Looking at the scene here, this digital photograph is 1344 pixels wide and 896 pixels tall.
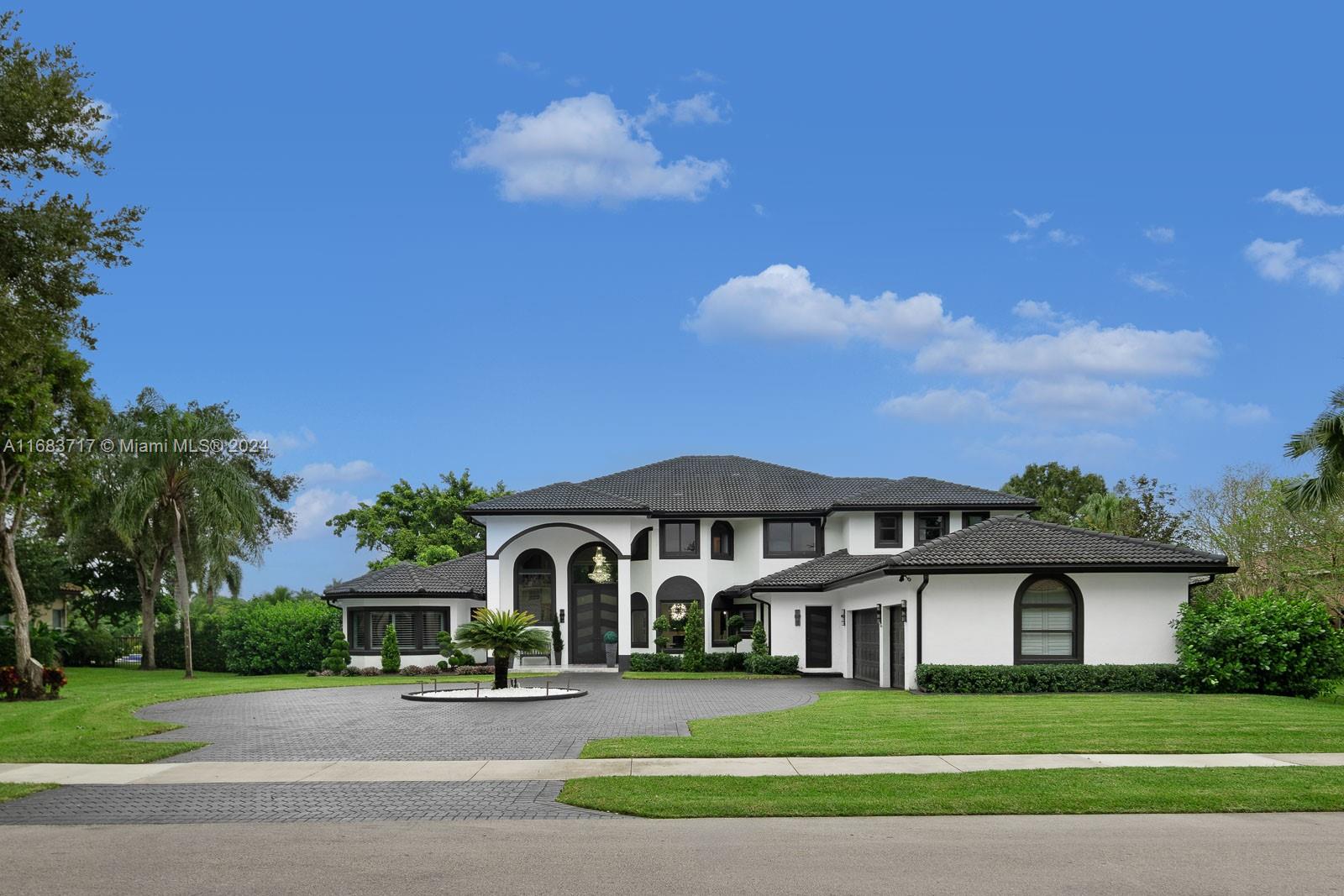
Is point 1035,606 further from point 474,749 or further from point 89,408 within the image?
point 89,408

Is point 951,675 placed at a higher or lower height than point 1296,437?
lower

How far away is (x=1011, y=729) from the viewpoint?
17.5 meters

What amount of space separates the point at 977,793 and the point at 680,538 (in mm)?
30286

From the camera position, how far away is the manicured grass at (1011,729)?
15.5m

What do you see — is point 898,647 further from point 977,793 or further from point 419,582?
point 419,582

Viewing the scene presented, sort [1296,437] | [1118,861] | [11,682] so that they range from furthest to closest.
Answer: [11,682], [1296,437], [1118,861]

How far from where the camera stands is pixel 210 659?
1932 inches

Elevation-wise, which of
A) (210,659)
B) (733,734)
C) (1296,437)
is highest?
(1296,437)

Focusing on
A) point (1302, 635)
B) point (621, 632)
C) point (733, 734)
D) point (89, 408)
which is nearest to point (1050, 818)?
point (733, 734)

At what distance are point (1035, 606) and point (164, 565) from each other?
127ft

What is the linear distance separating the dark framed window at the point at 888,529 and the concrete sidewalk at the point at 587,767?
24.5m

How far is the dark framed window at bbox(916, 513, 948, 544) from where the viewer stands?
40000 mm

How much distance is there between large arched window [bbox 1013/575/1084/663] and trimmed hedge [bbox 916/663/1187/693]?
0.71m

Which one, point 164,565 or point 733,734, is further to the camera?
point 164,565
